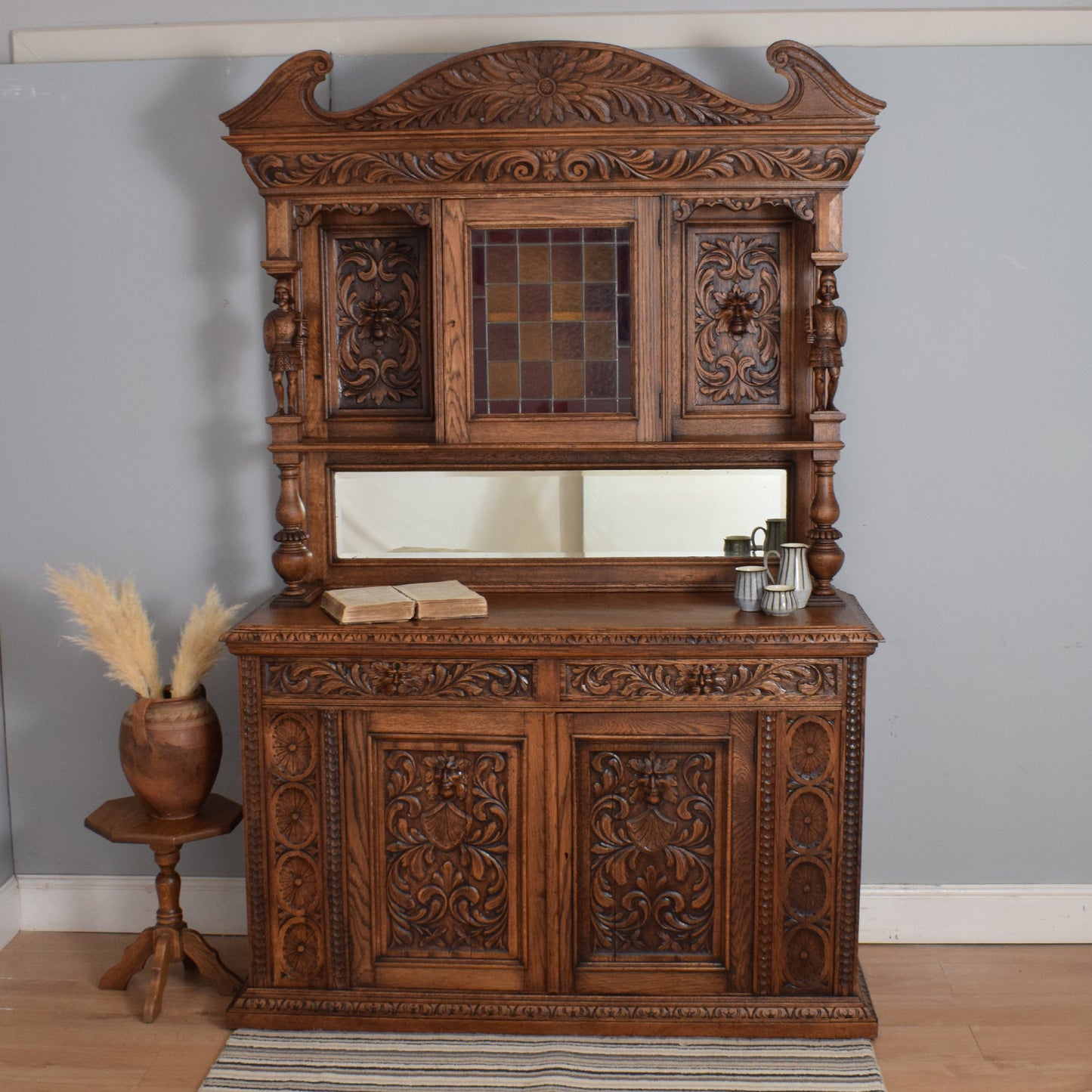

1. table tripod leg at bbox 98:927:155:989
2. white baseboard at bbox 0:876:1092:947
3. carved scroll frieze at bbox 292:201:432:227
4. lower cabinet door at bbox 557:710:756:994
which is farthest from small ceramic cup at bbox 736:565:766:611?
table tripod leg at bbox 98:927:155:989

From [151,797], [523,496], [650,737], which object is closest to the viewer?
[650,737]

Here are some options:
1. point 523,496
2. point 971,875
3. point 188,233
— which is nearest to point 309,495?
point 523,496

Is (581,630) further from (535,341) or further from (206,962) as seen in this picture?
(206,962)

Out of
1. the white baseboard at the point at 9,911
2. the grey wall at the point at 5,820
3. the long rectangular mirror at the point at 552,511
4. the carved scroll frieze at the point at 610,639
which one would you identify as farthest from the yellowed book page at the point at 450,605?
the white baseboard at the point at 9,911

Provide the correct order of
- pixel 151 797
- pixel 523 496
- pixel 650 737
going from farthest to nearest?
pixel 523 496, pixel 151 797, pixel 650 737

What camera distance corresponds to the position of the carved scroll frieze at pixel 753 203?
2896 mm

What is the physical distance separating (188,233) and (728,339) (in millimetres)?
1547

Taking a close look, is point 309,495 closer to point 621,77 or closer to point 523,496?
point 523,496

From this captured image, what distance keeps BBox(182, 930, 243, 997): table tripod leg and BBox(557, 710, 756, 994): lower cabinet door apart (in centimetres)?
94

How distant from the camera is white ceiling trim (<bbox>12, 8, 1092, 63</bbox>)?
10.1 feet

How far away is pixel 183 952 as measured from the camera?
3066 millimetres

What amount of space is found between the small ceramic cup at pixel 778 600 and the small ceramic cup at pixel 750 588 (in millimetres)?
Answer: 31

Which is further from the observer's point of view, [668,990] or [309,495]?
[309,495]

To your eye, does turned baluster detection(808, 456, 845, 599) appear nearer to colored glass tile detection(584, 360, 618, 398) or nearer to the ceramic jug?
the ceramic jug
